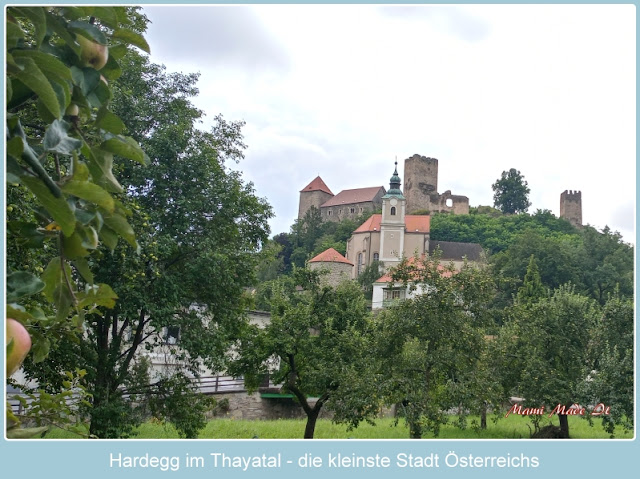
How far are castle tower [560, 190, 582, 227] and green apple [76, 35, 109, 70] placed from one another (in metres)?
80.6

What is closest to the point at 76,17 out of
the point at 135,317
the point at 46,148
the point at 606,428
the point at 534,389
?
the point at 46,148

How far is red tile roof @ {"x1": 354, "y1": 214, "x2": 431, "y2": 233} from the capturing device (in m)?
63.8

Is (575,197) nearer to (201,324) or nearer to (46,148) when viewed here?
(201,324)

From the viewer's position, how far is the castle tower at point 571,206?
7700 cm

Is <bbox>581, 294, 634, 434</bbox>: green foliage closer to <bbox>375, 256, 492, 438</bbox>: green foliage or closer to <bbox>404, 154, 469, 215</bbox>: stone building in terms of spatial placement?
<bbox>375, 256, 492, 438</bbox>: green foliage

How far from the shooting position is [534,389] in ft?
44.9

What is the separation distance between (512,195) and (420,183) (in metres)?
12.1

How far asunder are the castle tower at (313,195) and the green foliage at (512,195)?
21.3 metres

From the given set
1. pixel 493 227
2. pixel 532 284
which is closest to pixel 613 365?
pixel 532 284

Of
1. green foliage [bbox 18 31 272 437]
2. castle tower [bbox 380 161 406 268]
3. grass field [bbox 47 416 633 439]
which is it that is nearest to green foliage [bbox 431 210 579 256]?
castle tower [bbox 380 161 406 268]

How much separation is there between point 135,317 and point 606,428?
26.2 feet

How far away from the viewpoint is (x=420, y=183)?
7769cm

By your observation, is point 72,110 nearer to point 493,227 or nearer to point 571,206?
point 493,227

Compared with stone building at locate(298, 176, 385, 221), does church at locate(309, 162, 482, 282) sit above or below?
Result: below
